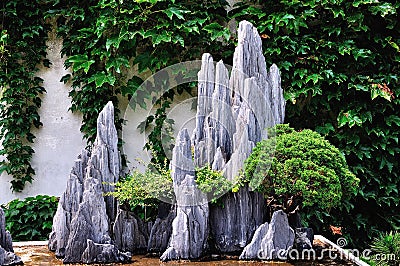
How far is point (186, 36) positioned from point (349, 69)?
90.1 inches

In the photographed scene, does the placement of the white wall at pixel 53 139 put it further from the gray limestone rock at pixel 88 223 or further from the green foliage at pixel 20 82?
the gray limestone rock at pixel 88 223

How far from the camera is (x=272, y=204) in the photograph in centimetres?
462

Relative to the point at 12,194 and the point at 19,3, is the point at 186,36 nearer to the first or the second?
the point at 19,3

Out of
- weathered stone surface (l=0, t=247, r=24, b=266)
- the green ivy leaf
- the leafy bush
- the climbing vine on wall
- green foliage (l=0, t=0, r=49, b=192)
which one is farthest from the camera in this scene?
green foliage (l=0, t=0, r=49, b=192)

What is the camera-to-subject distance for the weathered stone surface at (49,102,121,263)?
14.0 feet

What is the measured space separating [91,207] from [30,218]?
231cm

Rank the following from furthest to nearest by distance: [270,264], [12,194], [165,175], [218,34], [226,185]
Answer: [12,194] < [218,34] < [165,175] < [226,185] < [270,264]

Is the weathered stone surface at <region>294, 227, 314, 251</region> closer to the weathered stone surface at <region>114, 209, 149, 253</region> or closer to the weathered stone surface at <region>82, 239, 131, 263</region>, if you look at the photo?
the weathered stone surface at <region>114, 209, 149, 253</region>

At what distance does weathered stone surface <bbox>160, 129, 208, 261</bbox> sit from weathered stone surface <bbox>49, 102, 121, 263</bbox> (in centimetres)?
56

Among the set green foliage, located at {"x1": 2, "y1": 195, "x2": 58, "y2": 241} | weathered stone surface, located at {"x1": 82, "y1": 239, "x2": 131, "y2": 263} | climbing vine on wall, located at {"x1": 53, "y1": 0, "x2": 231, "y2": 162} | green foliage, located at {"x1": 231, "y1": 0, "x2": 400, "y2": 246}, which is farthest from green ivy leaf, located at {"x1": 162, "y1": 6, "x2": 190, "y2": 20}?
weathered stone surface, located at {"x1": 82, "y1": 239, "x2": 131, "y2": 263}

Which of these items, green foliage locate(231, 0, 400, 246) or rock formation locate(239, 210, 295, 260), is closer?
rock formation locate(239, 210, 295, 260)

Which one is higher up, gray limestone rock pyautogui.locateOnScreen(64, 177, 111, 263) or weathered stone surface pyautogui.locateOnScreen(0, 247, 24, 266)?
gray limestone rock pyautogui.locateOnScreen(64, 177, 111, 263)

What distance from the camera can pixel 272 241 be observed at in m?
4.30

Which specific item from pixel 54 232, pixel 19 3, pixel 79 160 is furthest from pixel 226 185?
pixel 19 3
